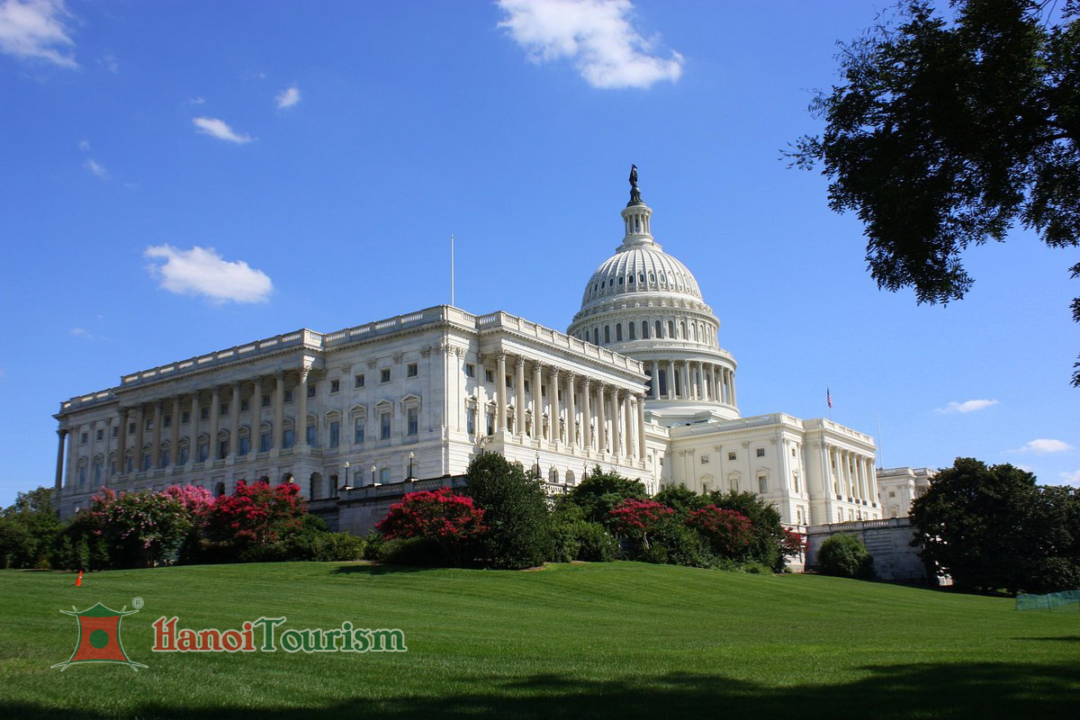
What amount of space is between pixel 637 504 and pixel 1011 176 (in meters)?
45.7

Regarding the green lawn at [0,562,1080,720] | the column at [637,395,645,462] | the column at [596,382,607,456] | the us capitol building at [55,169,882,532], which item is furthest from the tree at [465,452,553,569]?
the column at [637,395,645,462]

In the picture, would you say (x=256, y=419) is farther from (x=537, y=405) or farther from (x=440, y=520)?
(x=440, y=520)

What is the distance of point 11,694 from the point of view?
1476cm

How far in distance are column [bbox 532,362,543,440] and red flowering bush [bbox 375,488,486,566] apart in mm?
34253

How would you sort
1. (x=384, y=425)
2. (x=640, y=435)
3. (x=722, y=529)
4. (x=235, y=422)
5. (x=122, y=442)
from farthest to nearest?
1. (x=640, y=435)
2. (x=122, y=442)
3. (x=235, y=422)
4. (x=384, y=425)
5. (x=722, y=529)

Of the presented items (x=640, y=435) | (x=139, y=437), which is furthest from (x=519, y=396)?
(x=139, y=437)

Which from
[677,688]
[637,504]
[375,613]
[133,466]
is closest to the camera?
[677,688]

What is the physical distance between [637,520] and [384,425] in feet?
98.3

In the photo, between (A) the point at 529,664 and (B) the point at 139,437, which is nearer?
(A) the point at 529,664

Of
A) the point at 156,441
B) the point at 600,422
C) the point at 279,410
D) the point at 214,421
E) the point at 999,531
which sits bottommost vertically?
the point at 999,531

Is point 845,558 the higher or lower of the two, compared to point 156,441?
lower

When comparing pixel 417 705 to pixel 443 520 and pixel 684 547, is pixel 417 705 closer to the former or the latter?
pixel 443 520

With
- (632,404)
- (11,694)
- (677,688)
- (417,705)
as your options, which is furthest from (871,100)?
(632,404)

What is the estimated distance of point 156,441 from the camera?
96.4 m
